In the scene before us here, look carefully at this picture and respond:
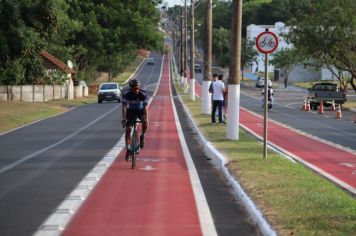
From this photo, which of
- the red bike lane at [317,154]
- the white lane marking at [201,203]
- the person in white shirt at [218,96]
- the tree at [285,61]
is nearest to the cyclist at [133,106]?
the white lane marking at [201,203]

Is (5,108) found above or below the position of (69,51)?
below

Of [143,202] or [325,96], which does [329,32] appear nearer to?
[325,96]

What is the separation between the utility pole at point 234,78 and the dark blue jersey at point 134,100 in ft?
15.4

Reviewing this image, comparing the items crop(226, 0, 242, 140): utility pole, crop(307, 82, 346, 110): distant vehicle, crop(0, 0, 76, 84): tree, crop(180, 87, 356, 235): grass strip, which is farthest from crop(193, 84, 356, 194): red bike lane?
crop(307, 82, 346, 110): distant vehicle

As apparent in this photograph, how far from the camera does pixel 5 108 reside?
3544 centimetres

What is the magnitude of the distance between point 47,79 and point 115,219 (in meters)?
45.1

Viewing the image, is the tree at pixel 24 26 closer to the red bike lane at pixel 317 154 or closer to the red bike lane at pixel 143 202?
the red bike lane at pixel 317 154

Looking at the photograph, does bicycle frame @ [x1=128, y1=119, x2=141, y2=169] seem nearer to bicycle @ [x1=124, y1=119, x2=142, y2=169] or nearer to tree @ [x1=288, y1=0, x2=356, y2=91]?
bicycle @ [x1=124, y1=119, x2=142, y2=169]

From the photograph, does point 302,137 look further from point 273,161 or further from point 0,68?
point 0,68

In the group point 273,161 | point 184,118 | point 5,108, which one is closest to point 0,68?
point 5,108

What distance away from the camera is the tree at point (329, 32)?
45.1 metres

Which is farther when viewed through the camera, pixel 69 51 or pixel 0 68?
pixel 69 51

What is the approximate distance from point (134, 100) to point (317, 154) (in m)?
5.25

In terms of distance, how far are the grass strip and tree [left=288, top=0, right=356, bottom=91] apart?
103ft
